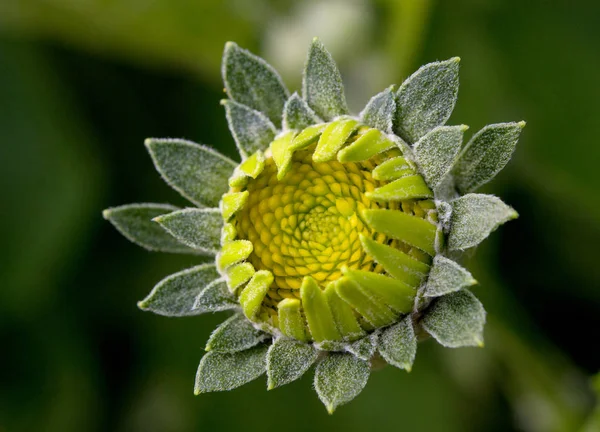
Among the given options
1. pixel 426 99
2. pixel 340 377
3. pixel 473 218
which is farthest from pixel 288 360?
pixel 426 99

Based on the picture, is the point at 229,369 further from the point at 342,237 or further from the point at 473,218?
the point at 473,218

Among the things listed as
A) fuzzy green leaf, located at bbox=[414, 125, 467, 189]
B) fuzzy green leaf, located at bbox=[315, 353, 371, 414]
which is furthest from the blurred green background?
fuzzy green leaf, located at bbox=[315, 353, 371, 414]

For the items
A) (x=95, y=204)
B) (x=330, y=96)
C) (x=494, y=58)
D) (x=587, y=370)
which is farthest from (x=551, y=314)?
(x=95, y=204)

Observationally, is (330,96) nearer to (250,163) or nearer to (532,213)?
(250,163)

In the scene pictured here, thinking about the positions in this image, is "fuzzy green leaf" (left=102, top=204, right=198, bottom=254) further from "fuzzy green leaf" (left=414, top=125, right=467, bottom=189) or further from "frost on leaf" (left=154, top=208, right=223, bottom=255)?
"fuzzy green leaf" (left=414, top=125, right=467, bottom=189)

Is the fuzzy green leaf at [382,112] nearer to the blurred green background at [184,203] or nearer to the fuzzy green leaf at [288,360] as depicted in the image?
the fuzzy green leaf at [288,360]

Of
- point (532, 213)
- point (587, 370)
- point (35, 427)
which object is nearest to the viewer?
point (587, 370)
